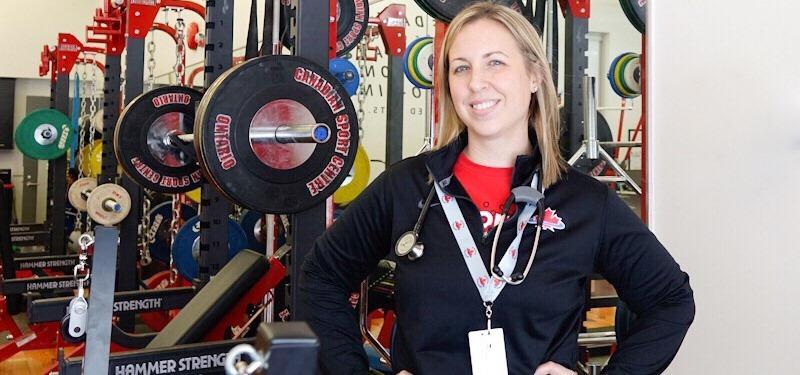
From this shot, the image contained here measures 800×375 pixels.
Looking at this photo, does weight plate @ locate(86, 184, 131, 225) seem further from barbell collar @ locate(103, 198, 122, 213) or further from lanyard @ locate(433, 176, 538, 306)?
lanyard @ locate(433, 176, 538, 306)

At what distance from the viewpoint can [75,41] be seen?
6414 millimetres

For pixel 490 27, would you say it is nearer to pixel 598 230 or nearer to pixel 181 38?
pixel 598 230

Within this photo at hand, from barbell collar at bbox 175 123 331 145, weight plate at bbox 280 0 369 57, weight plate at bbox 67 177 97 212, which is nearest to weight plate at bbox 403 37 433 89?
weight plate at bbox 280 0 369 57

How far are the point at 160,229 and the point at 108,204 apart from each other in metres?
1.37

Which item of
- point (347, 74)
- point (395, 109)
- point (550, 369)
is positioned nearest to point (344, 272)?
point (550, 369)

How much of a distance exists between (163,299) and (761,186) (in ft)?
8.20

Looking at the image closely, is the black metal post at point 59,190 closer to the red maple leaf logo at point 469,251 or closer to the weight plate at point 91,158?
the weight plate at point 91,158

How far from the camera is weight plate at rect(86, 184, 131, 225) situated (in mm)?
4133

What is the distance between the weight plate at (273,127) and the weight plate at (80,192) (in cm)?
396

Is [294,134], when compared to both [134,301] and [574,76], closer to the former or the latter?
[134,301]

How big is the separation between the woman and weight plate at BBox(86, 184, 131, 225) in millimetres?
2972

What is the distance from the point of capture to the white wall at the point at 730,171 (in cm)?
181

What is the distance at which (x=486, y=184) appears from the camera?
146 cm

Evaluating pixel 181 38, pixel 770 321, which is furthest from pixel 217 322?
pixel 181 38
